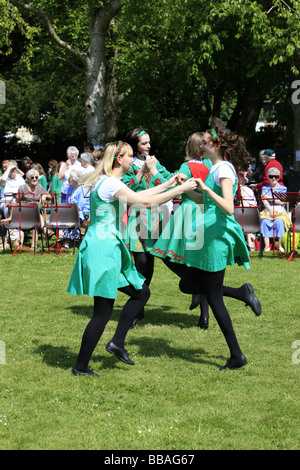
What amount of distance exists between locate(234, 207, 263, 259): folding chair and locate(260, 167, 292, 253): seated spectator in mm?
498

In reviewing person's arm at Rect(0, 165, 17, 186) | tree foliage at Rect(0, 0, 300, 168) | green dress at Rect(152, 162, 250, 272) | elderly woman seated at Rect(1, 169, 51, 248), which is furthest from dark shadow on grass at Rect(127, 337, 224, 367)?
tree foliage at Rect(0, 0, 300, 168)

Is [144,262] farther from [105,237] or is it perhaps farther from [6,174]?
[6,174]

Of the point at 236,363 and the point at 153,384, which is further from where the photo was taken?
the point at 236,363

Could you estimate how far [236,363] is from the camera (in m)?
5.57

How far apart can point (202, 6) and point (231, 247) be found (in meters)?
16.8

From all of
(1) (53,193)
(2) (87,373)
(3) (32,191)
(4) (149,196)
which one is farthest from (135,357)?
Result: (3) (32,191)

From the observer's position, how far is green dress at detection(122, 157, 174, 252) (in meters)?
7.14

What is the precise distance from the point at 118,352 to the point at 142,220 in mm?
2013

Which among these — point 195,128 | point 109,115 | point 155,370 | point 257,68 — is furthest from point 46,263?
point 195,128

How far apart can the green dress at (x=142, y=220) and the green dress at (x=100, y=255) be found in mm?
1900

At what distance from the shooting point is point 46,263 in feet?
40.2

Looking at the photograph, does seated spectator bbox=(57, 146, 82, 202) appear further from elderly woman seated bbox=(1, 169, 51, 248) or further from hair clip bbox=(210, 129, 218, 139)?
hair clip bbox=(210, 129, 218, 139)

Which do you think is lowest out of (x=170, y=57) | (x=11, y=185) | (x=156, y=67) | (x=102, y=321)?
(x=102, y=321)

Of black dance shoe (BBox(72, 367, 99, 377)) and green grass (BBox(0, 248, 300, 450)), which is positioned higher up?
black dance shoe (BBox(72, 367, 99, 377))
